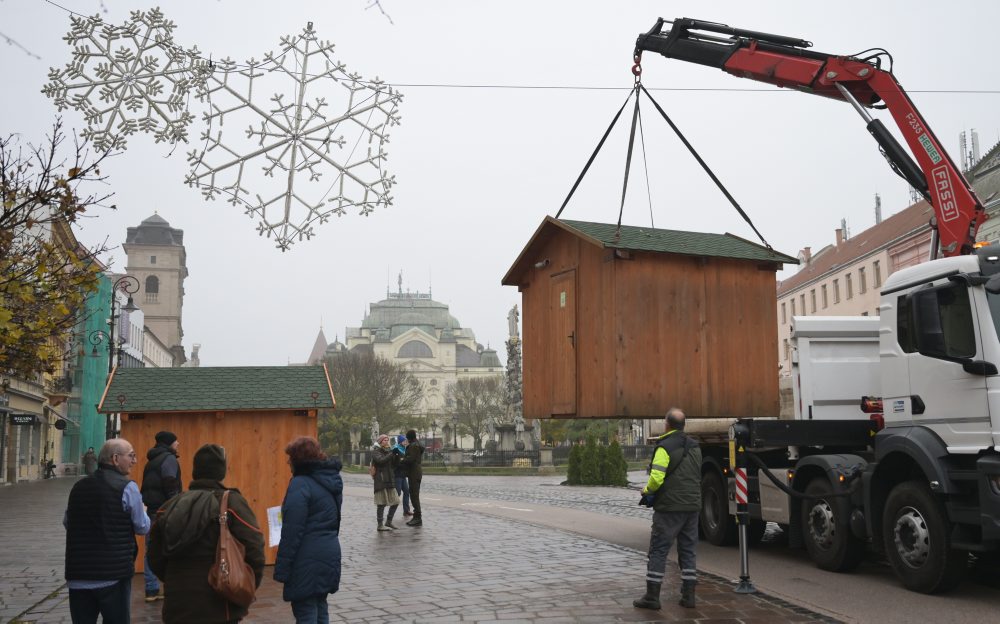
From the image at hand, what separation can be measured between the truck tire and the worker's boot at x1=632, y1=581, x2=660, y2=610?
291 centimetres

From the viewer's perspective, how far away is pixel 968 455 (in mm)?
9398

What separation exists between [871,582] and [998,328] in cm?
324

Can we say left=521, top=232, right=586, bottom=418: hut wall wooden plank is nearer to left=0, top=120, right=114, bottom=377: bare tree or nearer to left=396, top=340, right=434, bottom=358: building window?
left=0, top=120, right=114, bottom=377: bare tree

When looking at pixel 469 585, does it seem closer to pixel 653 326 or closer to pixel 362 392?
pixel 653 326

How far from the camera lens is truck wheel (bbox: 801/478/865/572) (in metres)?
11.0

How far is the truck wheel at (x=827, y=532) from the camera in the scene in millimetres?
10992

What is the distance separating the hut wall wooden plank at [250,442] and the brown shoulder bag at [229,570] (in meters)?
6.56

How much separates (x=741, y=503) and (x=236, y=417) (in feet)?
21.1

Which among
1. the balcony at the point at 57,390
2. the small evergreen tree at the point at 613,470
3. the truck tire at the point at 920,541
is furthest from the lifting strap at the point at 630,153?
the balcony at the point at 57,390

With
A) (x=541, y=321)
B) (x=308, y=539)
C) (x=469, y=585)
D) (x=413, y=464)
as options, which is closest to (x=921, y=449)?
(x=469, y=585)

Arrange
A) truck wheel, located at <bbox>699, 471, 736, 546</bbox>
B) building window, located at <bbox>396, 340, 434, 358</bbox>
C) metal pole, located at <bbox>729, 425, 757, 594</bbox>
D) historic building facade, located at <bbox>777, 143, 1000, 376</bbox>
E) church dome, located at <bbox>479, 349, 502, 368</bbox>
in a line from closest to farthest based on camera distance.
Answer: metal pole, located at <bbox>729, 425, 757, 594</bbox> → truck wheel, located at <bbox>699, 471, 736, 546</bbox> → historic building facade, located at <bbox>777, 143, 1000, 376</bbox> → building window, located at <bbox>396, 340, 434, 358</bbox> → church dome, located at <bbox>479, 349, 502, 368</bbox>

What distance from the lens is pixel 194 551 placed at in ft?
18.1

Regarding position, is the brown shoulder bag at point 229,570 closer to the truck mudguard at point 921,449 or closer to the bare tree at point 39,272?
the bare tree at point 39,272

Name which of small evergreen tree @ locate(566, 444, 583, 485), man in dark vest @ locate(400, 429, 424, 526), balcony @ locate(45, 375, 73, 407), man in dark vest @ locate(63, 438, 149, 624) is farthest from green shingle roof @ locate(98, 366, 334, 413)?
balcony @ locate(45, 375, 73, 407)
